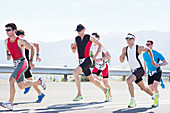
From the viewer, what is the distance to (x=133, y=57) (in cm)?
811

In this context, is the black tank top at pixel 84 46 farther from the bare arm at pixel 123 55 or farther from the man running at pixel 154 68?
the man running at pixel 154 68

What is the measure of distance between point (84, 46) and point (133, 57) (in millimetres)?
1365

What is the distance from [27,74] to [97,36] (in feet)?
7.03

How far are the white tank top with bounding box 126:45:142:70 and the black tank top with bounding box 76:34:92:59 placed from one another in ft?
3.72

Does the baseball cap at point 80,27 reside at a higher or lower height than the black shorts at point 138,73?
higher

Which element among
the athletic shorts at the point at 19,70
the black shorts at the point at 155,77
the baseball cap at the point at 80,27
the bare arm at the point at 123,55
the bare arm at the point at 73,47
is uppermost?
the baseball cap at the point at 80,27

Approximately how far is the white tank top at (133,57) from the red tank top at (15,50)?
248 centimetres

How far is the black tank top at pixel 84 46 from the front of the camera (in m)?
8.78

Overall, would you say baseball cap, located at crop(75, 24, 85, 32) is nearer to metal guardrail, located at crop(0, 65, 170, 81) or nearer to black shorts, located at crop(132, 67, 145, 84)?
black shorts, located at crop(132, 67, 145, 84)

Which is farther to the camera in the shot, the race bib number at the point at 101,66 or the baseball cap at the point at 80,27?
the race bib number at the point at 101,66

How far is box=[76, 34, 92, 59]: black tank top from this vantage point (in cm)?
878

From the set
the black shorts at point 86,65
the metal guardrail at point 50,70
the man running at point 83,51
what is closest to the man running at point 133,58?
the man running at point 83,51

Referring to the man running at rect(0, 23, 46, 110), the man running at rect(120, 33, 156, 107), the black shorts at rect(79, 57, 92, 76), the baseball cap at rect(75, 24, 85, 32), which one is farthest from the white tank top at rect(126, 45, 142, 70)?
the man running at rect(0, 23, 46, 110)

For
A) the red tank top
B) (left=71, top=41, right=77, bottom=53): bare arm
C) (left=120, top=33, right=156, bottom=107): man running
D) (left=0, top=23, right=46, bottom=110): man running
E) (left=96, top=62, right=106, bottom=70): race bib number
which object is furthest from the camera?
(left=96, top=62, right=106, bottom=70): race bib number
